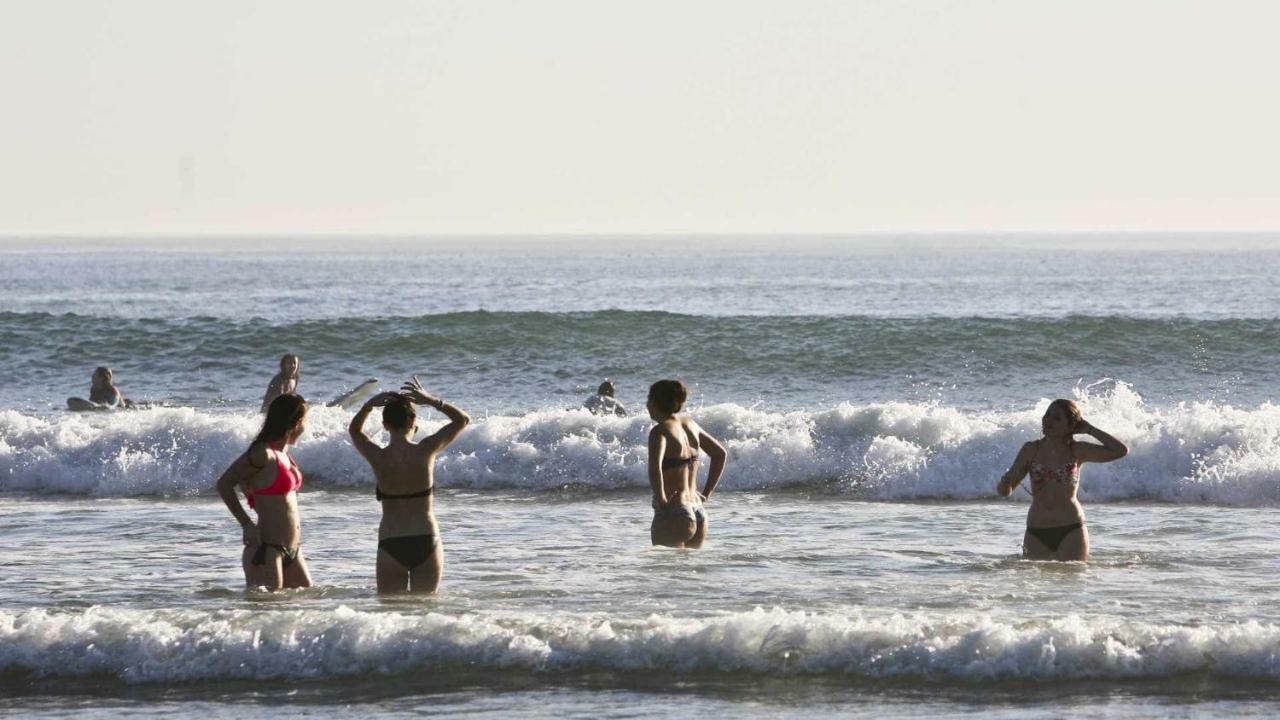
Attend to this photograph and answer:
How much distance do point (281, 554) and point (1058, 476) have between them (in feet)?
16.8

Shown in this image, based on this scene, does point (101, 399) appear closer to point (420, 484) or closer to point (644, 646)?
point (420, 484)

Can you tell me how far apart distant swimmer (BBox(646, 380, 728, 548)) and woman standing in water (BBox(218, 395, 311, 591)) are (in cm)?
242

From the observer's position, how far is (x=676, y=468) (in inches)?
435

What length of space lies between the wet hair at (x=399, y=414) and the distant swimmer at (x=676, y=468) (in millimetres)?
1917

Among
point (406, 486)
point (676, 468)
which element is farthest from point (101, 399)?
point (406, 486)

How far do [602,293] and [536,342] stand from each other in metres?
32.7

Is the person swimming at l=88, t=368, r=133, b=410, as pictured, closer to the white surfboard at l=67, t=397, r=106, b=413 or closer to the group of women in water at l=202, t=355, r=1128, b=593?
the white surfboard at l=67, t=397, r=106, b=413

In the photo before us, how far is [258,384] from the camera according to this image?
93.2 feet

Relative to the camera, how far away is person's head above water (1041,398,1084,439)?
1058 cm

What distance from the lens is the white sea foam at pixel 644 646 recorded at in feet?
28.5

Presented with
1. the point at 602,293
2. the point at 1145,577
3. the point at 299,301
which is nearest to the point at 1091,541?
the point at 1145,577

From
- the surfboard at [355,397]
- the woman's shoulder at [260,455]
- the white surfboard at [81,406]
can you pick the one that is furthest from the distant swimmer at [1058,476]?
the white surfboard at [81,406]

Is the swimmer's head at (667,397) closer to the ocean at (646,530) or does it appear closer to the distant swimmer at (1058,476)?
the ocean at (646,530)

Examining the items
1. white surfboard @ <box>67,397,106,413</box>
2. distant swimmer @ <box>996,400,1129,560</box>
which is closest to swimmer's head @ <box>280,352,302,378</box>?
white surfboard @ <box>67,397,106,413</box>
